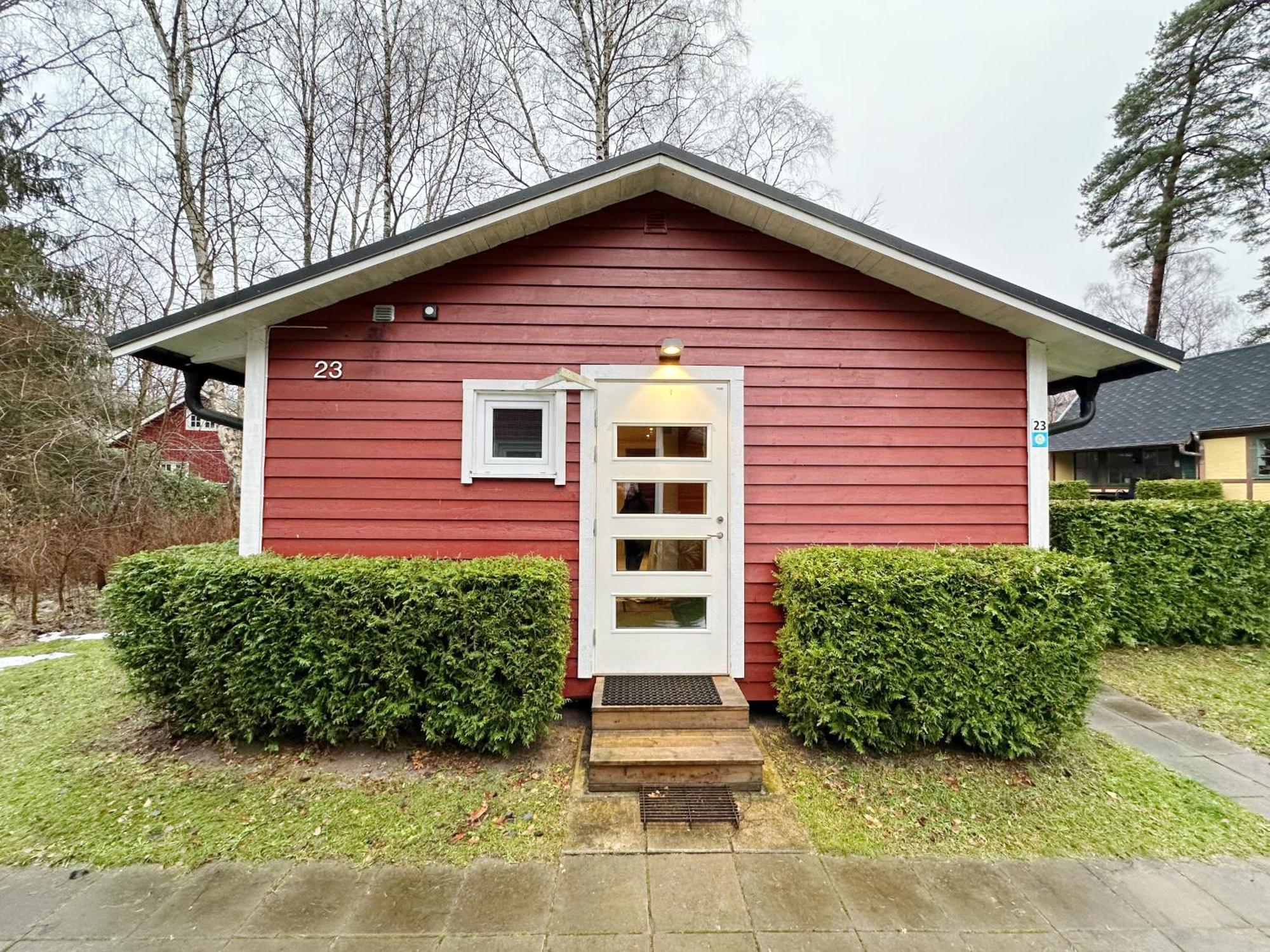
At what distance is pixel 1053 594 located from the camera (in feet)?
9.40

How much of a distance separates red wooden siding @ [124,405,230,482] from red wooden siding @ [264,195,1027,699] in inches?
216

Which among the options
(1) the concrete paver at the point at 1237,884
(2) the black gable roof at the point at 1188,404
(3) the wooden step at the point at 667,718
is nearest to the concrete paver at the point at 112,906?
(3) the wooden step at the point at 667,718

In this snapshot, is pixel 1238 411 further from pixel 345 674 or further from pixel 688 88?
pixel 345 674

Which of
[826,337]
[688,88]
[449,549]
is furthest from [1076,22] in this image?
[449,549]

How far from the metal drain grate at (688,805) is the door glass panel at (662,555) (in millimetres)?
1346

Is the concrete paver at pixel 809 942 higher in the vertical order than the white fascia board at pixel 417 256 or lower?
lower

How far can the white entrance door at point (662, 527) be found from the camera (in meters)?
3.54

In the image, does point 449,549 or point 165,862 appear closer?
point 165,862

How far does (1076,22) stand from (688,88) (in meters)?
15.9

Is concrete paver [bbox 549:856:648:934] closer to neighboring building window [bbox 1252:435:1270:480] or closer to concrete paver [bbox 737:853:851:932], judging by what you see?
concrete paver [bbox 737:853:851:932]

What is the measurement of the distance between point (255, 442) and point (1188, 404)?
22262 millimetres

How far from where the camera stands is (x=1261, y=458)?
12.6 metres

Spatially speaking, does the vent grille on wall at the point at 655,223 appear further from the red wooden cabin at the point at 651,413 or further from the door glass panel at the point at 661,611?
the door glass panel at the point at 661,611

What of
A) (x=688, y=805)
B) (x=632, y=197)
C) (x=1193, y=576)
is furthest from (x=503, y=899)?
(x=1193, y=576)
